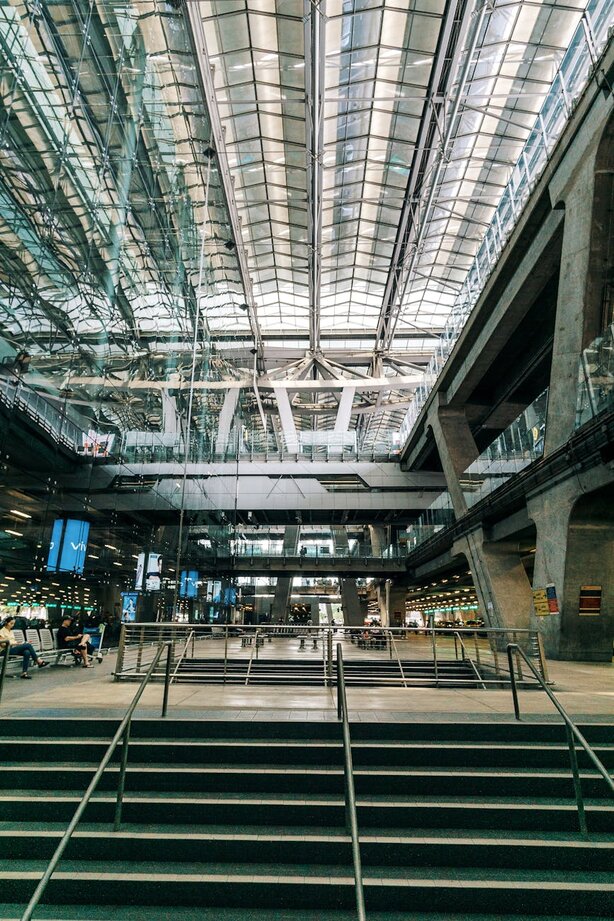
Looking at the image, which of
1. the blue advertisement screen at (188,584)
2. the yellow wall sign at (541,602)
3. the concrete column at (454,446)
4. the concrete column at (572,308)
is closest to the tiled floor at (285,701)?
the yellow wall sign at (541,602)

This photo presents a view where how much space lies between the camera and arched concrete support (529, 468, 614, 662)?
1270cm

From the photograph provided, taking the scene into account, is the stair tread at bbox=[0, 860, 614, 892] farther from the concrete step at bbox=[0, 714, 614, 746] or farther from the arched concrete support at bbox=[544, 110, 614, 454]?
the arched concrete support at bbox=[544, 110, 614, 454]

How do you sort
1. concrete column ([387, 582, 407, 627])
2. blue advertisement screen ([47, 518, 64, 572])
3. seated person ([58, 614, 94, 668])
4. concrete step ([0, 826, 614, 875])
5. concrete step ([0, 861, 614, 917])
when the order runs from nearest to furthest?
concrete step ([0, 861, 614, 917]), concrete step ([0, 826, 614, 875]), blue advertisement screen ([47, 518, 64, 572]), seated person ([58, 614, 94, 668]), concrete column ([387, 582, 407, 627])

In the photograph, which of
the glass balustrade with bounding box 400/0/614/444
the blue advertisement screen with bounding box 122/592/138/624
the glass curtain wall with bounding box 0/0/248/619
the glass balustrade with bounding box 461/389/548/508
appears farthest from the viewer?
the blue advertisement screen with bounding box 122/592/138/624

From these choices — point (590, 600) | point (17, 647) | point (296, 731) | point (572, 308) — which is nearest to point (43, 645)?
point (17, 647)

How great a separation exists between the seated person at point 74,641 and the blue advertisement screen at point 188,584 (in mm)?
6308

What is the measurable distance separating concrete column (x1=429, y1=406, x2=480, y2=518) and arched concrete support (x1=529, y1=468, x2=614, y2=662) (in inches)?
426

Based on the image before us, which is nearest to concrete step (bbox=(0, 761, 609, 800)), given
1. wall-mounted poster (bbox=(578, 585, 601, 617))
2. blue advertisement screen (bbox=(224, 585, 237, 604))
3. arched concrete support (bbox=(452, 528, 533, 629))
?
wall-mounted poster (bbox=(578, 585, 601, 617))

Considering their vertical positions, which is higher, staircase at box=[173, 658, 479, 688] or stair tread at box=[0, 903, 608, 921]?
staircase at box=[173, 658, 479, 688]

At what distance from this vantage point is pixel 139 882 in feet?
12.2

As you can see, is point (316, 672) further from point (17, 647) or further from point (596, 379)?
point (596, 379)

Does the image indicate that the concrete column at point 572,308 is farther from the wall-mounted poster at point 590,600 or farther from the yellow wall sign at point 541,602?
the yellow wall sign at point 541,602

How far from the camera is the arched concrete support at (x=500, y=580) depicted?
2081 centimetres

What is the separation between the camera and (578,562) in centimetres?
1308
